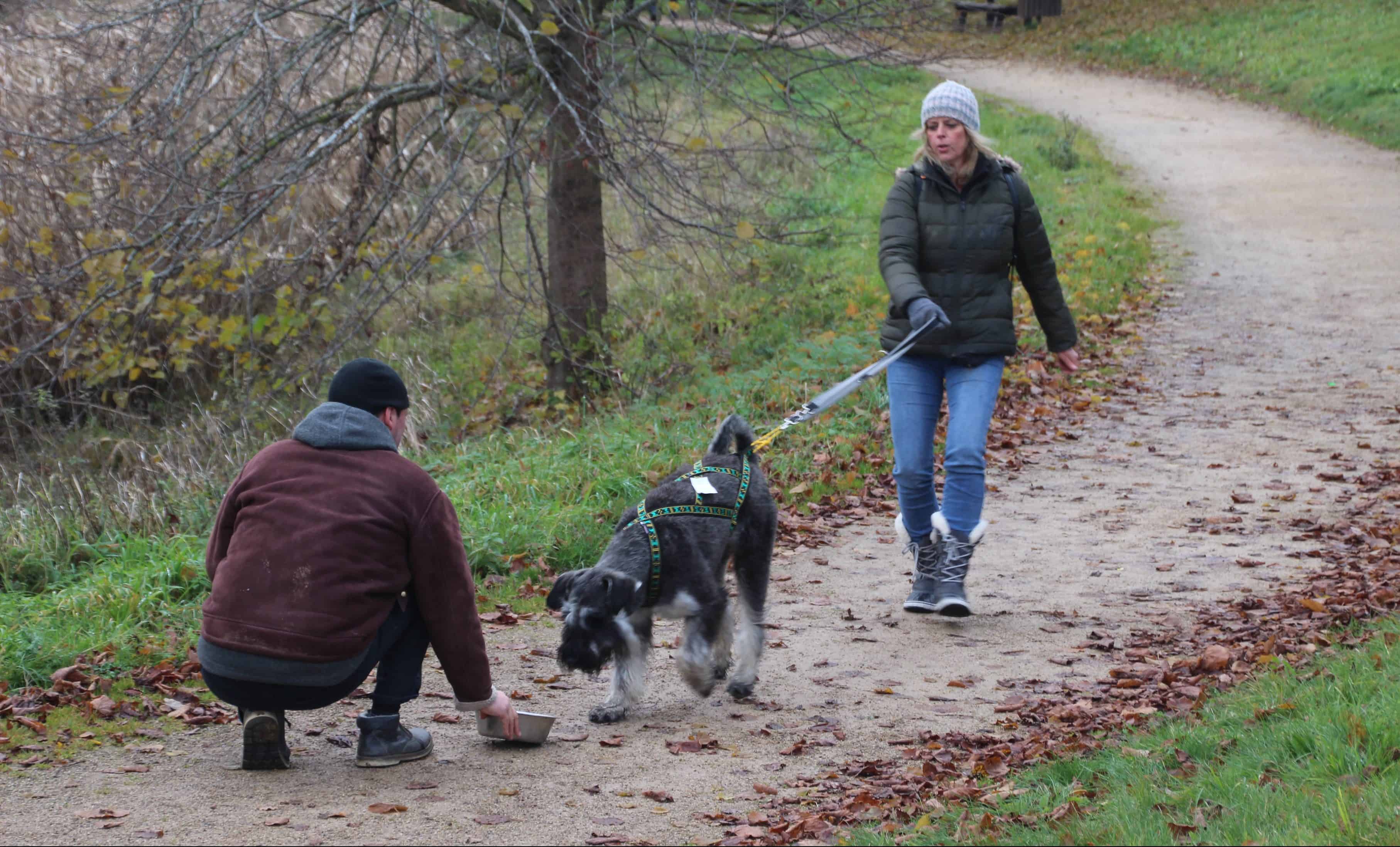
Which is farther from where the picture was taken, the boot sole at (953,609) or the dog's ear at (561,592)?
the boot sole at (953,609)

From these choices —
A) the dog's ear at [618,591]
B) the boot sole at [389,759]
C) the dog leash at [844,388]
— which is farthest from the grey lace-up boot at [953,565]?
the boot sole at [389,759]

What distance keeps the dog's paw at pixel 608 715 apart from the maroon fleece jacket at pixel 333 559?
0.87 m

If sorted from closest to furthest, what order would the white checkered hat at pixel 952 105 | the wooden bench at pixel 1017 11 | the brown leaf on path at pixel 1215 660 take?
the brown leaf on path at pixel 1215 660, the white checkered hat at pixel 952 105, the wooden bench at pixel 1017 11

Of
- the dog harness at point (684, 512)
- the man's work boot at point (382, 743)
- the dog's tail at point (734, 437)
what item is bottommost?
the man's work boot at point (382, 743)

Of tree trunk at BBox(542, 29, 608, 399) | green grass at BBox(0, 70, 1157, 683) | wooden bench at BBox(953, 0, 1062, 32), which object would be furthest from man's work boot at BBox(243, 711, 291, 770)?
wooden bench at BBox(953, 0, 1062, 32)

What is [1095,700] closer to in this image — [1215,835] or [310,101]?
[1215,835]

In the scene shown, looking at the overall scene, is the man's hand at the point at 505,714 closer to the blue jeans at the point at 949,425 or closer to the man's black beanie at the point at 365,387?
the man's black beanie at the point at 365,387

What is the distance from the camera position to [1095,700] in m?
5.11

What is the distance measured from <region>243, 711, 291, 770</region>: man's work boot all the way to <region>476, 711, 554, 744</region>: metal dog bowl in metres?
0.69

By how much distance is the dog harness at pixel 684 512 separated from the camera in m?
4.84

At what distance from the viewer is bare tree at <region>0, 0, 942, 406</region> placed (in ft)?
30.2

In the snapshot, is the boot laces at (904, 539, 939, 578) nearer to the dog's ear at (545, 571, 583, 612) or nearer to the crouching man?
the dog's ear at (545, 571, 583, 612)

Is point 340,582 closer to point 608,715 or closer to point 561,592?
point 561,592

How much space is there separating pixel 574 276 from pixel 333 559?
7.95 metres
